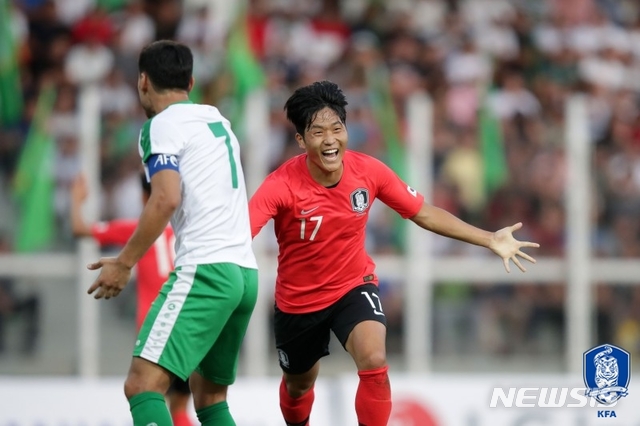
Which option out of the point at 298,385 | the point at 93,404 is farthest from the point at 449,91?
the point at 298,385

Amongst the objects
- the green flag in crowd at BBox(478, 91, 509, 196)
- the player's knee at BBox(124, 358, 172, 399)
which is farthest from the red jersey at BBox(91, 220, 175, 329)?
the green flag in crowd at BBox(478, 91, 509, 196)

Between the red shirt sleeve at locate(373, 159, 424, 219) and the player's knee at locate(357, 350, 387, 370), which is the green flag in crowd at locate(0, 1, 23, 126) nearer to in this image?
the red shirt sleeve at locate(373, 159, 424, 219)

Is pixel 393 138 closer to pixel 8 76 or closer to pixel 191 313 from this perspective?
pixel 8 76

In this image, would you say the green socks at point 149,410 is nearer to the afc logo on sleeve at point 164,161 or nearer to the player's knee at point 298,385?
the afc logo on sleeve at point 164,161

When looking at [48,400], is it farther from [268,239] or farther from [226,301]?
[226,301]

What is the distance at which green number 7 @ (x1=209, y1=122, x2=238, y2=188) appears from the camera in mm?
5973

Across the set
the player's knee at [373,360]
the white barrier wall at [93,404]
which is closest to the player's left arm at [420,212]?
the player's knee at [373,360]

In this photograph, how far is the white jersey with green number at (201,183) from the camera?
5778mm

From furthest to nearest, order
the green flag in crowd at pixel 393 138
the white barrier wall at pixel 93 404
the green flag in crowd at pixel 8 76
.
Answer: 1. the green flag in crowd at pixel 8 76
2. the green flag in crowd at pixel 393 138
3. the white barrier wall at pixel 93 404

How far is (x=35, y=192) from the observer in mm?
10711

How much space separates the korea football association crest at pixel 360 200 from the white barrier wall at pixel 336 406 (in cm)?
345

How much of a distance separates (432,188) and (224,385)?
537 centimetres

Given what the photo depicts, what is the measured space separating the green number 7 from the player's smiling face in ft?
2.32

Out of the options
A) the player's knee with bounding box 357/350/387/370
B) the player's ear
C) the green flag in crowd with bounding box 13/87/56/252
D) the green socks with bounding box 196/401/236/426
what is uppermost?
the green flag in crowd with bounding box 13/87/56/252
